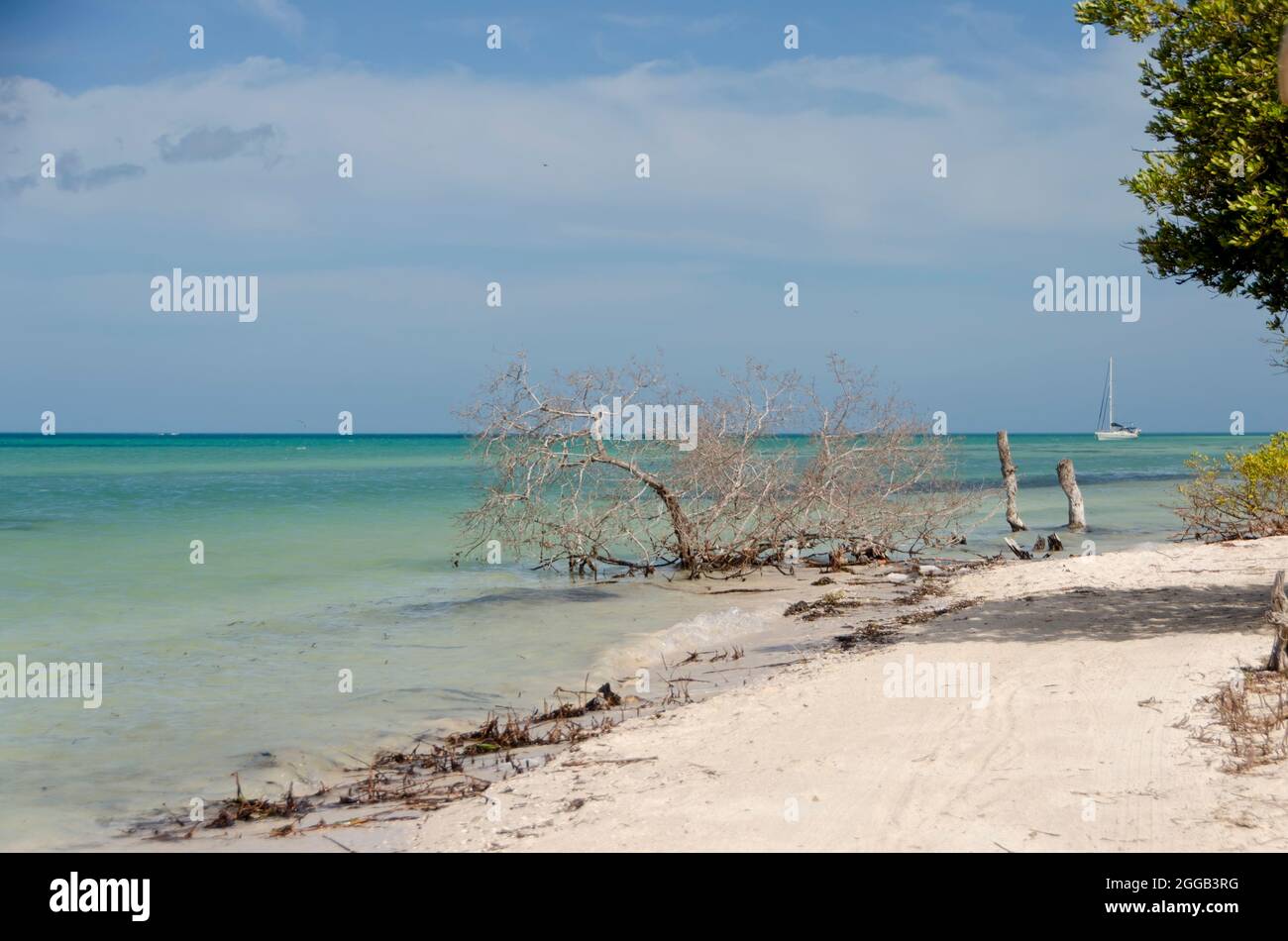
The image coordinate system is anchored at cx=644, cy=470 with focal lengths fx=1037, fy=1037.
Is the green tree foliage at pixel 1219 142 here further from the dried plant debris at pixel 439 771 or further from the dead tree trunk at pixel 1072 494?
the dead tree trunk at pixel 1072 494

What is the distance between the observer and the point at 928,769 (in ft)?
20.5

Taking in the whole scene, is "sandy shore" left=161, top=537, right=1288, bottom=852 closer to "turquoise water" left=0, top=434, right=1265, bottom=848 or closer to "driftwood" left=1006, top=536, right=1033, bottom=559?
"turquoise water" left=0, top=434, right=1265, bottom=848

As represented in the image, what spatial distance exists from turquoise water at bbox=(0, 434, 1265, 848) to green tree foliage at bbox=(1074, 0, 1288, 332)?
7.49 m

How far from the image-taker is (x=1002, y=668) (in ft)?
29.0

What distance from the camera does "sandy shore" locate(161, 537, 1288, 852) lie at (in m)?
5.29

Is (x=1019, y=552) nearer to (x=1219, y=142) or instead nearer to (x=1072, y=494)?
(x=1072, y=494)

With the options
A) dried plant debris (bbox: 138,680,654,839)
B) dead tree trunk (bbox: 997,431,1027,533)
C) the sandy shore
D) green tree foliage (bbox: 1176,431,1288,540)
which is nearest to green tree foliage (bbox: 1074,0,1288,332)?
the sandy shore

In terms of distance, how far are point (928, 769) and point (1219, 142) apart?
623cm

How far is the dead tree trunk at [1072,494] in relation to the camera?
84.5 ft

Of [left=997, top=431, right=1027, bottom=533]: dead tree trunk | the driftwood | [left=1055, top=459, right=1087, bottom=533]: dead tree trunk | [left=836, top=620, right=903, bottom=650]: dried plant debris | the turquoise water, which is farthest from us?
[left=1055, top=459, right=1087, bottom=533]: dead tree trunk

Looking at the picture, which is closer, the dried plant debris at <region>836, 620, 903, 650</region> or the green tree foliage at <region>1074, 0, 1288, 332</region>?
the green tree foliage at <region>1074, 0, 1288, 332</region>

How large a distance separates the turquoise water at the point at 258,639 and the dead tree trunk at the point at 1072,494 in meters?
0.51
